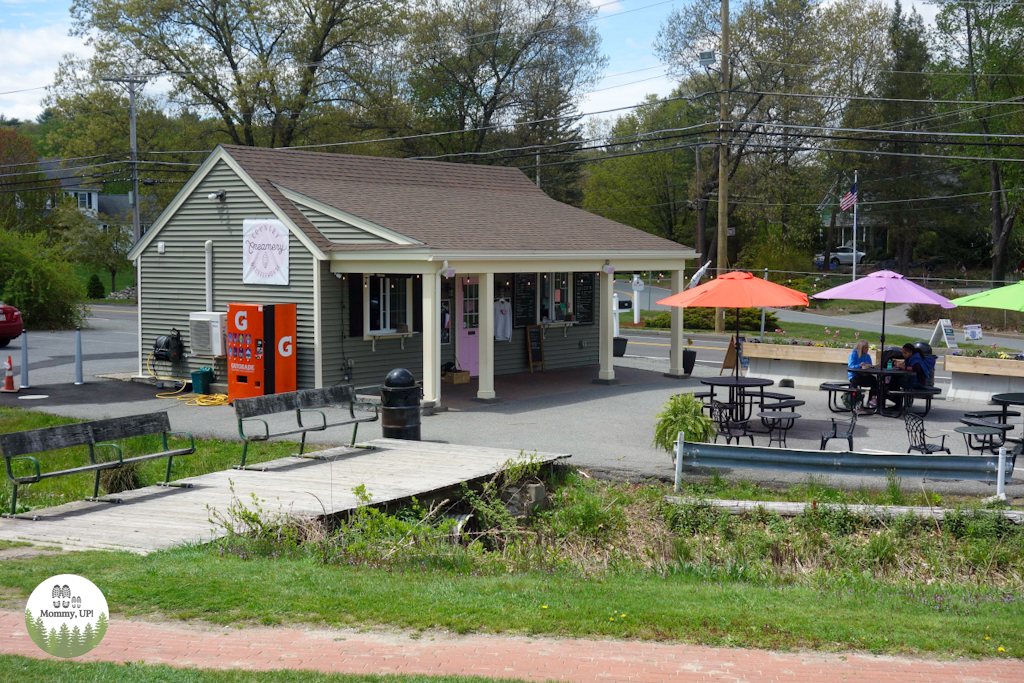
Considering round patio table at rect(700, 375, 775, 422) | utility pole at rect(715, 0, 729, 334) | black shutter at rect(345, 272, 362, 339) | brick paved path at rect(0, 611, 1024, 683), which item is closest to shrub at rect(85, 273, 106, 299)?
utility pole at rect(715, 0, 729, 334)

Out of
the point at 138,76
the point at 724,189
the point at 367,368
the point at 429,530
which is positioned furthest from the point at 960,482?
the point at 138,76

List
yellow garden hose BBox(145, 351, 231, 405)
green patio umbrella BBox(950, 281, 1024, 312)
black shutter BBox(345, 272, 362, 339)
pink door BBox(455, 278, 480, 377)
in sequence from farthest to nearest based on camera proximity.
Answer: pink door BBox(455, 278, 480, 377) → black shutter BBox(345, 272, 362, 339) → yellow garden hose BBox(145, 351, 231, 405) → green patio umbrella BBox(950, 281, 1024, 312)

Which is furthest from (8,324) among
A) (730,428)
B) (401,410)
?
(730,428)

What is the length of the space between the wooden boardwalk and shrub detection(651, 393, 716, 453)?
1.39 metres

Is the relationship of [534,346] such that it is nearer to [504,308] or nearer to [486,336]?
[504,308]

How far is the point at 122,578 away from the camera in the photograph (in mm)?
7043

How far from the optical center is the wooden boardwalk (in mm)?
8766

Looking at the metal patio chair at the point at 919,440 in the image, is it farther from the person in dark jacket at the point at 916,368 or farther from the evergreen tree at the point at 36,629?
the evergreen tree at the point at 36,629

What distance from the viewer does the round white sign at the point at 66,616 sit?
5738 mm

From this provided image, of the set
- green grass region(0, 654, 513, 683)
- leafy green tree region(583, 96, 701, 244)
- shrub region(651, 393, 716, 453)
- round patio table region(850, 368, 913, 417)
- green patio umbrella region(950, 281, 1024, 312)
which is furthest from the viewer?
leafy green tree region(583, 96, 701, 244)

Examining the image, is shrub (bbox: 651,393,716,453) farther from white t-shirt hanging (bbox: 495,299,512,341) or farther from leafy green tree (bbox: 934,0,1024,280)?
leafy green tree (bbox: 934,0,1024,280)

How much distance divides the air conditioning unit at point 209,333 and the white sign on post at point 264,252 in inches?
40.7

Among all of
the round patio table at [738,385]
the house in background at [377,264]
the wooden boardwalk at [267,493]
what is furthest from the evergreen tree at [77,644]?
the house in background at [377,264]

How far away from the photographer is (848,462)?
10.9 meters
